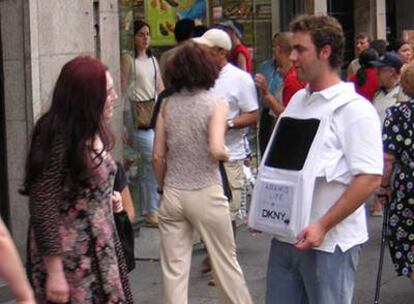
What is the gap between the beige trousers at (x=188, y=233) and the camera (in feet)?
21.3

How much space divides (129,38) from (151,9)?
1863mm

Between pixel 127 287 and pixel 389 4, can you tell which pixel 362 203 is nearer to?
pixel 127 287

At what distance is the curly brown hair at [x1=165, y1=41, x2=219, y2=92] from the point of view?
6594mm

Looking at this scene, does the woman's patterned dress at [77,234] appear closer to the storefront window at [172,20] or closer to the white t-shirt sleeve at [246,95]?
the white t-shirt sleeve at [246,95]

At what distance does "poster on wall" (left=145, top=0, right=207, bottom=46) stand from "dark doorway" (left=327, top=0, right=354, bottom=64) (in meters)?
5.54

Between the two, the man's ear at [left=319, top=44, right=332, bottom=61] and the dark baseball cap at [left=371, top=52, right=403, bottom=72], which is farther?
the dark baseball cap at [left=371, top=52, right=403, bottom=72]

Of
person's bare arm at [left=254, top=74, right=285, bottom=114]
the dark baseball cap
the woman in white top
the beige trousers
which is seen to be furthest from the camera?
the woman in white top

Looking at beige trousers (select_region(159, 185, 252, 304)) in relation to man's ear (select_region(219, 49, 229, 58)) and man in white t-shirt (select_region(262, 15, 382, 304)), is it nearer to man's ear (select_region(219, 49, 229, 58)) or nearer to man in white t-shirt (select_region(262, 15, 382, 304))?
man in white t-shirt (select_region(262, 15, 382, 304))

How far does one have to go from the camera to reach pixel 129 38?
1030 centimetres

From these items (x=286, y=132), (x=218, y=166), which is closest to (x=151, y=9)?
(x=218, y=166)

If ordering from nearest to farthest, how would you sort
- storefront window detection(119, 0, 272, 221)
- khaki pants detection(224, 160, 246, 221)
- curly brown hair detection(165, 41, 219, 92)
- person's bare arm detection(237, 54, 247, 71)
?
curly brown hair detection(165, 41, 219, 92) → khaki pants detection(224, 160, 246, 221) → storefront window detection(119, 0, 272, 221) → person's bare arm detection(237, 54, 247, 71)

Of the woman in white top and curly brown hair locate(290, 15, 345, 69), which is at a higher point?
curly brown hair locate(290, 15, 345, 69)

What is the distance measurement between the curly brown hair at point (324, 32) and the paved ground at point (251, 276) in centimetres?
334

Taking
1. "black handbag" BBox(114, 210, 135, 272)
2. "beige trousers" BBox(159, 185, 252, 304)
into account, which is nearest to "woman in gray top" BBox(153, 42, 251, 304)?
"beige trousers" BBox(159, 185, 252, 304)
